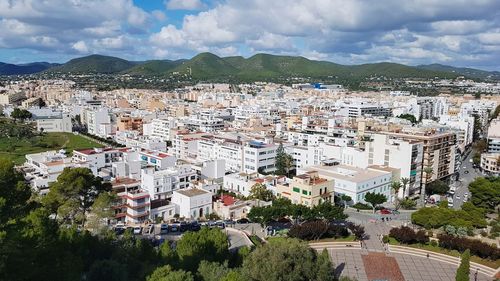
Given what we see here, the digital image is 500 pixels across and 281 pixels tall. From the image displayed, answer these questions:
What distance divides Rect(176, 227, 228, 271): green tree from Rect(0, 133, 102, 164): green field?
43772 millimetres

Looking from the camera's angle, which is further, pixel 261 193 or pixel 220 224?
pixel 261 193

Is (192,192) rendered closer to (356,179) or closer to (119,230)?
(119,230)

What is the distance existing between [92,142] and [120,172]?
33552 mm

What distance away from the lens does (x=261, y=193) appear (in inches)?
1393

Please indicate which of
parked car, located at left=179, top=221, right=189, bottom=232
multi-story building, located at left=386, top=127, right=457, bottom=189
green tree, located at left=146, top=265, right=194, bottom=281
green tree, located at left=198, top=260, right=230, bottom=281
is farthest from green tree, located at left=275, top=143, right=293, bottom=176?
green tree, located at left=146, top=265, right=194, bottom=281

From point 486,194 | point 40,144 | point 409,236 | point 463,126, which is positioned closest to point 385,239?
point 409,236

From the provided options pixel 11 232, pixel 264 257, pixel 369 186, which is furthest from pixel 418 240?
pixel 11 232

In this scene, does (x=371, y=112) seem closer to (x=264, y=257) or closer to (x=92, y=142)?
(x=92, y=142)

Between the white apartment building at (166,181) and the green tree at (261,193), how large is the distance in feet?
19.5

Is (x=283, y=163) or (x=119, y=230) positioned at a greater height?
(x=283, y=163)

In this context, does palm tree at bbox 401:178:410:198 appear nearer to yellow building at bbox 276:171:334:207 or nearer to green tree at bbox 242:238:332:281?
yellow building at bbox 276:171:334:207

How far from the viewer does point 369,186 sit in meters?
36.7

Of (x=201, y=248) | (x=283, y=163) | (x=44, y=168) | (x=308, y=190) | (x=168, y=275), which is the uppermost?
(x=168, y=275)

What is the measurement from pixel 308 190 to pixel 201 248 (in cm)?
1316
